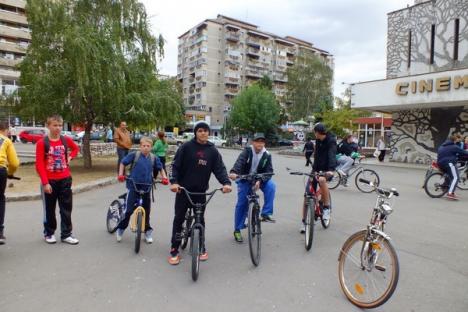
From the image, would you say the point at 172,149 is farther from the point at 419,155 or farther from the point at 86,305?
the point at 86,305

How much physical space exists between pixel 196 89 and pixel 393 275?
281ft

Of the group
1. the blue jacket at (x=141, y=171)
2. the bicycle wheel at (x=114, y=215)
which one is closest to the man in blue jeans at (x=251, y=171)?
the blue jacket at (x=141, y=171)

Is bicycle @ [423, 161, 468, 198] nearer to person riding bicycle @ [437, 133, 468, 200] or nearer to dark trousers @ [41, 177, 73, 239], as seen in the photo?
person riding bicycle @ [437, 133, 468, 200]

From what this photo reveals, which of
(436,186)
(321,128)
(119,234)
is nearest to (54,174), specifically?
(119,234)

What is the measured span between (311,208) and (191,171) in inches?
74.2

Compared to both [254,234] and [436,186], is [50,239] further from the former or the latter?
[436,186]

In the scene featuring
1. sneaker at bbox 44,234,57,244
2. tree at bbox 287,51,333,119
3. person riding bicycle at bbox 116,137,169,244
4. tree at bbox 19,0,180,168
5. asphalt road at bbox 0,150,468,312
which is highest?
tree at bbox 287,51,333,119

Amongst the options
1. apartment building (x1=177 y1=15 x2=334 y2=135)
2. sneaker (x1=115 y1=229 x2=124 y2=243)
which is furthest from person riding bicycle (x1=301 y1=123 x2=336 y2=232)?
apartment building (x1=177 y1=15 x2=334 y2=135)

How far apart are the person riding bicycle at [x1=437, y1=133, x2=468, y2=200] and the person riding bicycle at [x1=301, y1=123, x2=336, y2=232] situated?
17.1ft

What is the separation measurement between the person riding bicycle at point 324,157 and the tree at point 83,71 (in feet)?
31.9

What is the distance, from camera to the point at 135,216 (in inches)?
206

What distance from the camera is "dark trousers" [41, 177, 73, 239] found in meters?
5.30

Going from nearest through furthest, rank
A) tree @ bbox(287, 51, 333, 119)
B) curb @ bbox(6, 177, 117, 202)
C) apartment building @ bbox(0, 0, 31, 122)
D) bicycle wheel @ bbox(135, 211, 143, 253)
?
bicycle wheel @ bbox(135, 211, 143, 253)
curb @ bbox(6, 177, 117, 202)
apartment building @ bbox(0, 0, 31, 122)
tree @ bbox(287, 51, 333, 119)

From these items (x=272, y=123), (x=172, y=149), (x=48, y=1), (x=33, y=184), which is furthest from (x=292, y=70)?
(x=33, y=184)
